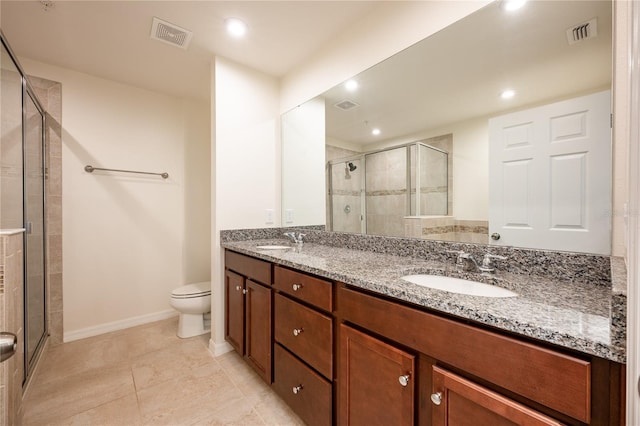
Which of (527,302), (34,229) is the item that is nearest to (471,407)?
(527,302)

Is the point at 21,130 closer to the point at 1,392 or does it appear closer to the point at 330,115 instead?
the point at 1,392

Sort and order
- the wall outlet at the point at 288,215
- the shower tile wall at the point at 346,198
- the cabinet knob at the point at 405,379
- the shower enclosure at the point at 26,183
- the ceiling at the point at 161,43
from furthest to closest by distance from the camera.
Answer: the wall outlet at the point at 288,215
the shower tile wall at the point at 346,198
the ceiling at the point at 161,43
the shower enclosure at the point at 26,183
the cabinet knob at the point at 405,379

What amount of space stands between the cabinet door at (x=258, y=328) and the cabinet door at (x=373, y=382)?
587 millimetres

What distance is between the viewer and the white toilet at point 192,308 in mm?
2244

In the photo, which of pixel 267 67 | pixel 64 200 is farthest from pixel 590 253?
pixel 64 200

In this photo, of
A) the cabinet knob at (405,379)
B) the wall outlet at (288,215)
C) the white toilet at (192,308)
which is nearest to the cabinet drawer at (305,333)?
the cabinet knob at (405,379)

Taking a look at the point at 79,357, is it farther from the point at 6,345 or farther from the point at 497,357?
the point at 497,357

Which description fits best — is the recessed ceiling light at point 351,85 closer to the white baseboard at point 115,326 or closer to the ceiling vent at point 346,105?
the ceiling vent at point 346,105

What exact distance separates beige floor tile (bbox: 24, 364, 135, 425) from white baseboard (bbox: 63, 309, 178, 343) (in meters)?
0.66

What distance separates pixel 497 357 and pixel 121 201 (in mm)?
2994

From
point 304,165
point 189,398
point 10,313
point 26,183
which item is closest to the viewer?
point 10,313

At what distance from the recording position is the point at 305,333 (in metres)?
1.26

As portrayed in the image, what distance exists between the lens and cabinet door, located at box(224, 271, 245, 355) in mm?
1816

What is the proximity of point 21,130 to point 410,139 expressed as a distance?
244cm
